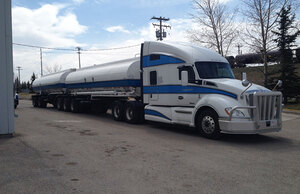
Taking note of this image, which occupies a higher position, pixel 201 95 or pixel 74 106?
pixel 201 95

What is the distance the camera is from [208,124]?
9.22 metres

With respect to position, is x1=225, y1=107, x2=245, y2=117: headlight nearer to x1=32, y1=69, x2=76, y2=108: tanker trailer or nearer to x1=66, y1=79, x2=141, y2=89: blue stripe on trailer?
x1=66, y1=79, x2=141, y2=89: blue stripe on trailer

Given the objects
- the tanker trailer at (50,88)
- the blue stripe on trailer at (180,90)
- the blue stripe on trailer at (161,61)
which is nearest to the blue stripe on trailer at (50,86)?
the tanker trailer at (50,88)

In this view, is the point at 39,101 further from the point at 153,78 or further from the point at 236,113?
the point at 236,113

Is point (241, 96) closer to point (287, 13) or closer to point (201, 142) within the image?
point (201, 142)

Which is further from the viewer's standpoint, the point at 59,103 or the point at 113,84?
the point at 59,103

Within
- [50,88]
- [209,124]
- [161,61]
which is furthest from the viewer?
[50,88]

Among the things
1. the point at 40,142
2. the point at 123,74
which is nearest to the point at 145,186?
the point at 40,142

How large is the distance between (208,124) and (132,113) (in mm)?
4811

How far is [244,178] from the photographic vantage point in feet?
17.2

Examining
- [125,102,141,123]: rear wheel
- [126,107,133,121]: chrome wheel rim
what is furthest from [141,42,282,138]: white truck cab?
[126,107,133,121]: chrome wheel rim

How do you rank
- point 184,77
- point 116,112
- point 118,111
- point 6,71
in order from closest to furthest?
point 6,71, point 184,77, point 118,111, point 116,112

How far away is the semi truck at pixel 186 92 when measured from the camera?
8562 mm

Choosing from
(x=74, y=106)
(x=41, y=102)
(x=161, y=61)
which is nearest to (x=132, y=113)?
(x=161, y=61)
